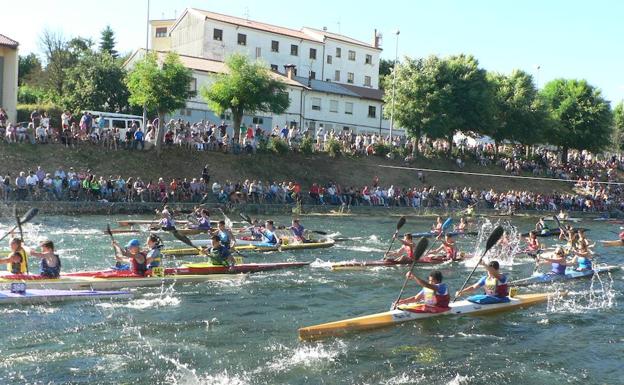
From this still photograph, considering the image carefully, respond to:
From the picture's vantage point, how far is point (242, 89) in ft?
145

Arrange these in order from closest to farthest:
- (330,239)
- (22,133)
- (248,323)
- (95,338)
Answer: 1. (95,338)
2. (248,323)
3. (330,239)
4. (22,133)

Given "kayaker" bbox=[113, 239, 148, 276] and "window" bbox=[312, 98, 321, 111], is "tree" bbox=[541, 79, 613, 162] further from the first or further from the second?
"kayaker" bbox=[113, 239, 148, 276]

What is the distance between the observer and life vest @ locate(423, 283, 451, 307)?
1599 cm

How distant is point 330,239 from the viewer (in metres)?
28.8

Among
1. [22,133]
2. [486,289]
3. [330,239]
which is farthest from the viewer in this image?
[22,133]

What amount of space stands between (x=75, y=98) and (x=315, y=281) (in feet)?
131

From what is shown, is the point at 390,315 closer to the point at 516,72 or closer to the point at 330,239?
the point at 330,239

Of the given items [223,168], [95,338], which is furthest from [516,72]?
[95,338]

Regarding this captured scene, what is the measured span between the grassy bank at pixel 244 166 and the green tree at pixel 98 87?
13.7m

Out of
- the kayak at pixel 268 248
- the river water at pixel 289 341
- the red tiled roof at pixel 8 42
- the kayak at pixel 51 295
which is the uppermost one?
the red tiled roof at pixel 8 42

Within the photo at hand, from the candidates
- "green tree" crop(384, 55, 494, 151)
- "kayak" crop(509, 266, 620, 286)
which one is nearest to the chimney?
"green tree" crop(384, 55, 494, 151)

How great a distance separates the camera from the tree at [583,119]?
66500mm

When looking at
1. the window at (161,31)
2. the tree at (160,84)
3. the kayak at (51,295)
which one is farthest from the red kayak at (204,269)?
the window at (161,31)

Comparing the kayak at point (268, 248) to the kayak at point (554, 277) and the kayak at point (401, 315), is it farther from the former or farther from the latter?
the kayak at point (401, 315)
